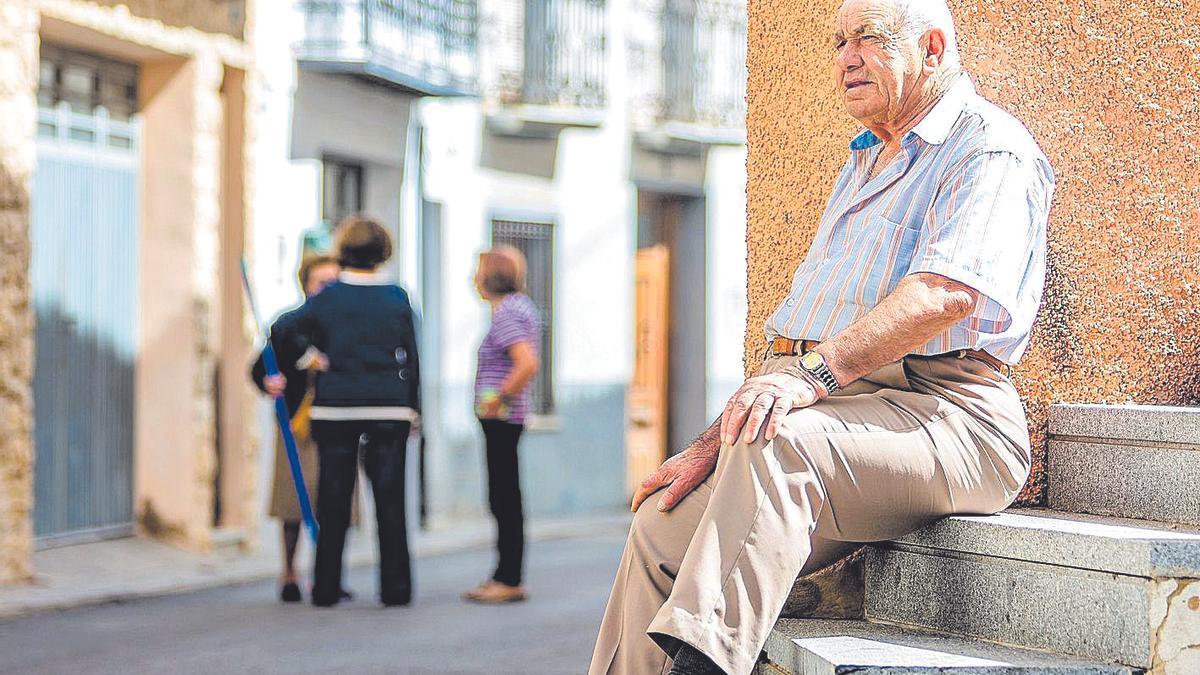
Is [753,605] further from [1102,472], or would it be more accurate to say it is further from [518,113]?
[518,113]

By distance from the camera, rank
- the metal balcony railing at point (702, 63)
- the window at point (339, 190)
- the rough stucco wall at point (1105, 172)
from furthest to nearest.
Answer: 1. the metal balcony railing at point (702, 63)
2. the window at point (339, 190)
3. the rough stucco wall at point (1105, 172)

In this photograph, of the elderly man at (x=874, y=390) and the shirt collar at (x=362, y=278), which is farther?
the shirt collar at (x=362, y=278)

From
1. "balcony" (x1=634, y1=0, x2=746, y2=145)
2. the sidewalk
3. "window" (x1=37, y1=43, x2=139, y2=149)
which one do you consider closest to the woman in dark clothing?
the sidewalk

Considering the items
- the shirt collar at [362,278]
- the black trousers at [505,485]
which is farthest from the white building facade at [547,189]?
the black trousers at [505,485]

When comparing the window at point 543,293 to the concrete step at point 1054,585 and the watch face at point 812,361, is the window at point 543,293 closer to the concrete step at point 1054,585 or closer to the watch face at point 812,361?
the concrete step at point 1054,585

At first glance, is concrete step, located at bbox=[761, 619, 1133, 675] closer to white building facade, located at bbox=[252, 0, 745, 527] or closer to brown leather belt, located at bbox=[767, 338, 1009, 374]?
brown leather belt, located at bbox=[767, 338, 1009, 374]

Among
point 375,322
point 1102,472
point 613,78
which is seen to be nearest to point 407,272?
point 613,78

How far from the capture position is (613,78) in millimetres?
18562

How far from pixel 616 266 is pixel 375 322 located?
9431 millimetres

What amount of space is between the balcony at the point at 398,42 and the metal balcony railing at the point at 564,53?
1.45 meters

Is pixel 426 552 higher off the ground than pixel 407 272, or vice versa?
pixel 407 272

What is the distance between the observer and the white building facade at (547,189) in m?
13.7

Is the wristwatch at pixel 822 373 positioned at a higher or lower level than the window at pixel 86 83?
lower

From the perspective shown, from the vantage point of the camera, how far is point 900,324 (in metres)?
3.46
